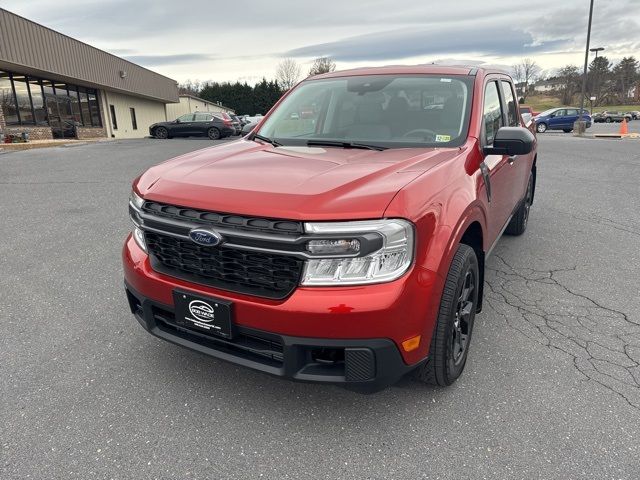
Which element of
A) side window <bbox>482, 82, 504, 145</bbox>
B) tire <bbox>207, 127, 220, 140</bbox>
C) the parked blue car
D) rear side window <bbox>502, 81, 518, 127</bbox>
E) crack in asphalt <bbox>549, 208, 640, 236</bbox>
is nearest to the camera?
side window <bbox>482, 82, 504, 145</bbox>

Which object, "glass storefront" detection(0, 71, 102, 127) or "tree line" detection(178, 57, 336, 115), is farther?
"tree line" detection(178, 57, 336, 115)

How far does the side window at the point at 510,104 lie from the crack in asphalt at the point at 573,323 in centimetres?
140

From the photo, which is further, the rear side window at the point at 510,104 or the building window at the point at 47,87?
the building window at the point at 47,87

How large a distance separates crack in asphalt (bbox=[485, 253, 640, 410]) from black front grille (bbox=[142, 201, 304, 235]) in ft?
6.65

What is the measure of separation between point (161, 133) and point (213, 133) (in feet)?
11.5

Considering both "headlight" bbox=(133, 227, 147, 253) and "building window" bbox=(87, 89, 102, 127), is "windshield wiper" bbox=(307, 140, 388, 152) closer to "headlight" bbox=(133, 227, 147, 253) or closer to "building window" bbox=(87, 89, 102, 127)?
"headlight" bbox=(133, 227, 147, 253)

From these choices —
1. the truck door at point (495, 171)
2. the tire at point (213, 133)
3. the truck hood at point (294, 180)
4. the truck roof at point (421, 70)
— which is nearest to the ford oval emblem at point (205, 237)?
the truck hood at point (294, 180)

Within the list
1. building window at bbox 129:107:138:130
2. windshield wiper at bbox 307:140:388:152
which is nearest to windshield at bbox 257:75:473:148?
windshield wiper at bbox 307:140:388:152

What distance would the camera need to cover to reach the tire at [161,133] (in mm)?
26062

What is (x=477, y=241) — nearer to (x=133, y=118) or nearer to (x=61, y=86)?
(x=61, y=86)

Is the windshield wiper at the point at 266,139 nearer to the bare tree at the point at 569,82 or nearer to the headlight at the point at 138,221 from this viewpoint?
the headlight at the point at 138,221

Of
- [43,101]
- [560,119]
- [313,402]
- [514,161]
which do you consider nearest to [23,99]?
[43,101]

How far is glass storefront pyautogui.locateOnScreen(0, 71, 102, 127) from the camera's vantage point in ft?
66.4

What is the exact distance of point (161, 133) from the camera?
2630 centimetres
